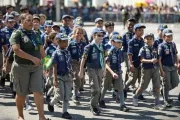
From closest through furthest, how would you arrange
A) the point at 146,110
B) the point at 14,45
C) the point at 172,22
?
the point at 14,45, the point at 146,110, the point at 172,22

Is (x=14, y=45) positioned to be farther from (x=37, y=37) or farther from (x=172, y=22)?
(x=172, y=22)

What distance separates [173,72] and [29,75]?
3380 millimetres

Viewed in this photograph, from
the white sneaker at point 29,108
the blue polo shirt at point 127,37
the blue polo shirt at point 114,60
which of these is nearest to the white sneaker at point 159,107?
the blue polo shirt at point 114,60

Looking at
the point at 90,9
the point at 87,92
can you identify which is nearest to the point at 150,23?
the point at 90,9

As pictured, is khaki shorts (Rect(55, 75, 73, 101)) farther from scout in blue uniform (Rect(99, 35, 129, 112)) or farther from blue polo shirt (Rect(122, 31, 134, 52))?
blue polo shirt (Rect(122, 31, 134, 52))

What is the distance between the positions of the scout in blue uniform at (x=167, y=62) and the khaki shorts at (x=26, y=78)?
9.60 feet

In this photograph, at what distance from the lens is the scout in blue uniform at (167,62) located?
966 cm

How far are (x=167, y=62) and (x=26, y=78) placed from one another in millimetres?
3304

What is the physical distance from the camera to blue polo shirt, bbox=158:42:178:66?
9.66m

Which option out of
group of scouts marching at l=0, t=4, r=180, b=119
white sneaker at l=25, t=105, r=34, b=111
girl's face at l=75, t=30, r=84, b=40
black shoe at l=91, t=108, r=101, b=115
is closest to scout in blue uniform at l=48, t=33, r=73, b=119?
group of scouts marching at l=0, t=4, r=180, b=119

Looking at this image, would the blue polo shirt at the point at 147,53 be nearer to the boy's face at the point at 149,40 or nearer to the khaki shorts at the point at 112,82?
the boy's face at the point at 149,40

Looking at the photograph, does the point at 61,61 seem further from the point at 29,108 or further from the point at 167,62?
the point at 167,62

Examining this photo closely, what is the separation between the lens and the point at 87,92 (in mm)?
11398

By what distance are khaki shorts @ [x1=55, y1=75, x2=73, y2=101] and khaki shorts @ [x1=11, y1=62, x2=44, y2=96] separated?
73 cm
